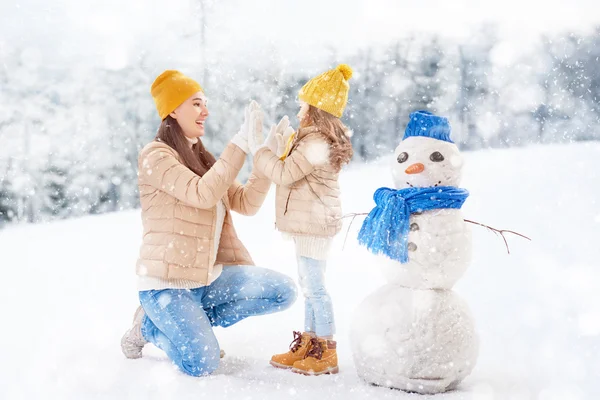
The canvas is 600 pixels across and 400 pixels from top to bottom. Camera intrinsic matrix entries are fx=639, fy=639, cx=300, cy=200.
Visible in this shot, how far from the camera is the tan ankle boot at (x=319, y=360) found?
2.68 metres

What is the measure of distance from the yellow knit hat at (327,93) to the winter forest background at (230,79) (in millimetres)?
5400

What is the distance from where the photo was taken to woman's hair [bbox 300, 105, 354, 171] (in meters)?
2.79

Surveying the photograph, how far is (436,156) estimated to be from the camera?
2500 mm

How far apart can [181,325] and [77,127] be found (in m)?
7.37

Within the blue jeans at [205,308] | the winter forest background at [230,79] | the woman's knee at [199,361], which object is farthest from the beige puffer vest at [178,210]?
the winter forest background at [230,79]

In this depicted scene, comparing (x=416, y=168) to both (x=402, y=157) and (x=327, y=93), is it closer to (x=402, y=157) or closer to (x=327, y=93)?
(x=402, y=157)

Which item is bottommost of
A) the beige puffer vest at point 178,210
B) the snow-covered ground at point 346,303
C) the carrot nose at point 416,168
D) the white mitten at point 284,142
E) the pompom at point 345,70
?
the snow-covered ground at point 346,303

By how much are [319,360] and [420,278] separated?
23.9 inches

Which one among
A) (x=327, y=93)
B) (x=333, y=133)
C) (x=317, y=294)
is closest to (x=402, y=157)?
(x=333, y=133)

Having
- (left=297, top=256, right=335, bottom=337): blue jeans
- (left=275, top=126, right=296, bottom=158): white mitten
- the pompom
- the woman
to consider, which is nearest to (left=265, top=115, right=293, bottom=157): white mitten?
(left=275, top=126, right=296, bottom=158): white mitten

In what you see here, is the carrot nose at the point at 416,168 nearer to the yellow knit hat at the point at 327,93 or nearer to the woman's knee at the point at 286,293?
the yellow knit hat at the point at 327,93

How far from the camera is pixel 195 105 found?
2.92 meters

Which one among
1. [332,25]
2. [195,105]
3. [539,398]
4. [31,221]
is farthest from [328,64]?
A: [539,398]

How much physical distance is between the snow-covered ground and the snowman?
0.11 m
